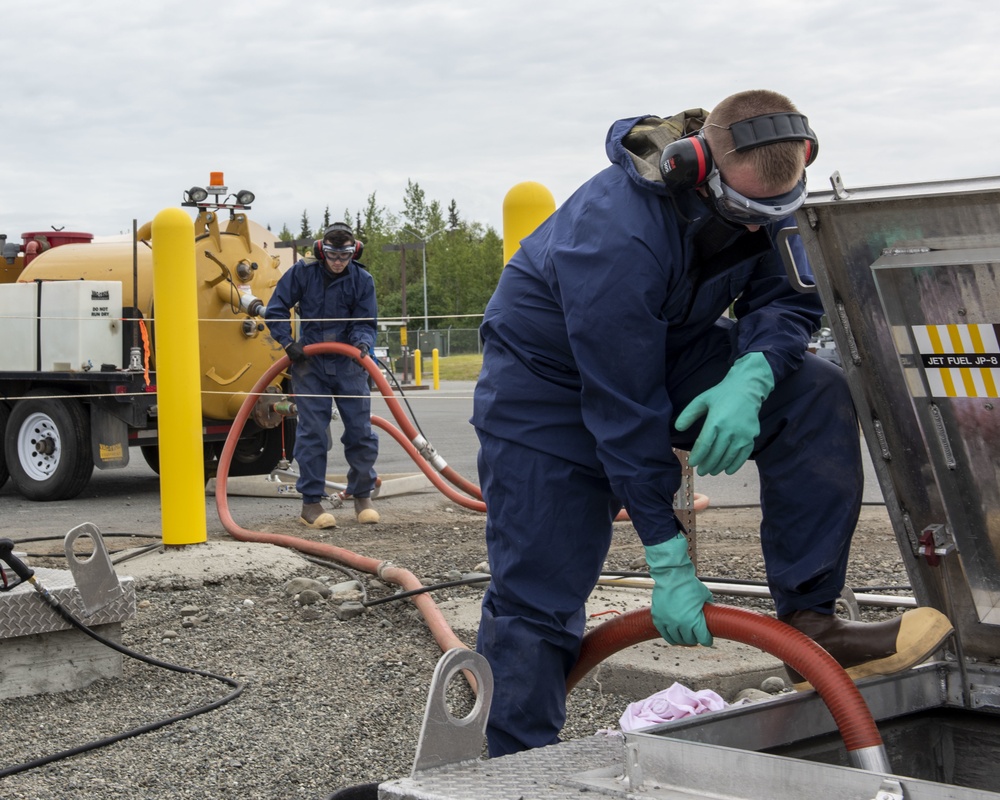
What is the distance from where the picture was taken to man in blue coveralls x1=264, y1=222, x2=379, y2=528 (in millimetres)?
8703

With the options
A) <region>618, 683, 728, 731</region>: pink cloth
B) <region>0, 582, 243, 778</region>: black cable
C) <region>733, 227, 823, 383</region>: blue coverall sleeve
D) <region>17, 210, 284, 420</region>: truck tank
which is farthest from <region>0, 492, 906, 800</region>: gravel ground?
<region>17, 210, 284, 420</region>: truck tank

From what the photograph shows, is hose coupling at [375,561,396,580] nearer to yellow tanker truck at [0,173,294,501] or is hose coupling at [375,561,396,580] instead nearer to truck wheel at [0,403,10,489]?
yellow tanker truck at [0,173,294,501]

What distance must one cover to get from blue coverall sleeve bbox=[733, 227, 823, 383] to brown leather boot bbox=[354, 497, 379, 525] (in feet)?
18.9

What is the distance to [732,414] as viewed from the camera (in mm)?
2643

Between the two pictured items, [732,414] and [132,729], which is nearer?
[732,414]

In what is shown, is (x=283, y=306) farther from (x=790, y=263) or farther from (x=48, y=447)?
(x=790, y=263)

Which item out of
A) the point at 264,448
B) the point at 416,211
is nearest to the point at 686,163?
the point at 264,448

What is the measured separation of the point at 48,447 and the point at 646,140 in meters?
8.42

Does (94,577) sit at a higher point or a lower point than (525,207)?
lower

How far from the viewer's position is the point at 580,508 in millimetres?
2959

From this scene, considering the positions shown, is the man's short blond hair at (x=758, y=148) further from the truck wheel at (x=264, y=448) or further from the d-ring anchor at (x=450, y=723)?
the truck wheel at (x=264, y=448)

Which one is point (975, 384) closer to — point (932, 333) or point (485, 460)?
point (932, 333)

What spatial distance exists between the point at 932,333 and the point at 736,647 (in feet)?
7.48

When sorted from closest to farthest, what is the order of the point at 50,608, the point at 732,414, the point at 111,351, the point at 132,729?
the point at 732,414 < the point at 132,729 < the point at 50,608 < the point at 111,351
